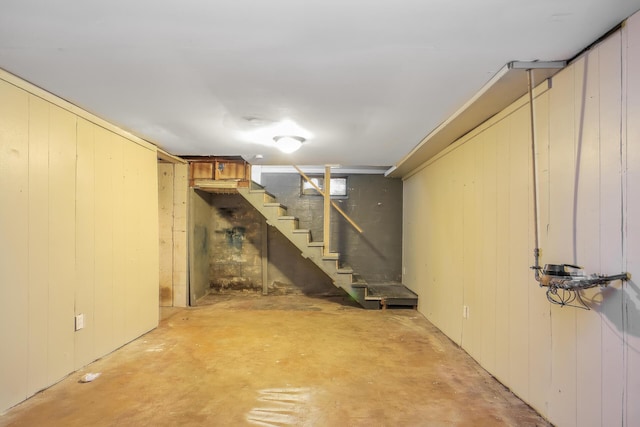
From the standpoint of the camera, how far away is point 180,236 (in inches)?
191

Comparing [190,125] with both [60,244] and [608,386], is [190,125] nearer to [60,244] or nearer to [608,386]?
[60,244]

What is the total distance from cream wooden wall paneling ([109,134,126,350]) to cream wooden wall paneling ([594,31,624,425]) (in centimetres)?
377

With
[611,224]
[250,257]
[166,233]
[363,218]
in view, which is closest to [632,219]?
[611,224]

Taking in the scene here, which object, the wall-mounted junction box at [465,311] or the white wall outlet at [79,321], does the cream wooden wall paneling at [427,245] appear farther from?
the white wall outlet at [79,321]

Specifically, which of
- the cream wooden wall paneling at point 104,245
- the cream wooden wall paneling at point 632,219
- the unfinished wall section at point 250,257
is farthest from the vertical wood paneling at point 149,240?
the cream wooden wall paneling at point 632,219

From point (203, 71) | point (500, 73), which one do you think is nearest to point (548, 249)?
point (500, 73)

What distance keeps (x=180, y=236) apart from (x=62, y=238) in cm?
235

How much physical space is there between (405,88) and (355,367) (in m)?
2.36

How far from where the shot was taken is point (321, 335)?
3.67m

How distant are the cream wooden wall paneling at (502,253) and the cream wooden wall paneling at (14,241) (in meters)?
3.51

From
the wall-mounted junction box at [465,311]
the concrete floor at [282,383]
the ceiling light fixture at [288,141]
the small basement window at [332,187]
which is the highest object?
the ceiling light fixture at [288,141]

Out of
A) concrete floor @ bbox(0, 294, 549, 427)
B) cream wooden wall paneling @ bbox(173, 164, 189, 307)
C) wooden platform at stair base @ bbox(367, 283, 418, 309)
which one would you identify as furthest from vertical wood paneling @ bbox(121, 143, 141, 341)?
wooden platform at stair base @ bbox(367, 283, 418, 309)

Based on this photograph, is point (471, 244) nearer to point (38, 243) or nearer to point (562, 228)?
point (562, 228)

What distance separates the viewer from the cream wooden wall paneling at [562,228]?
71.0 inches
